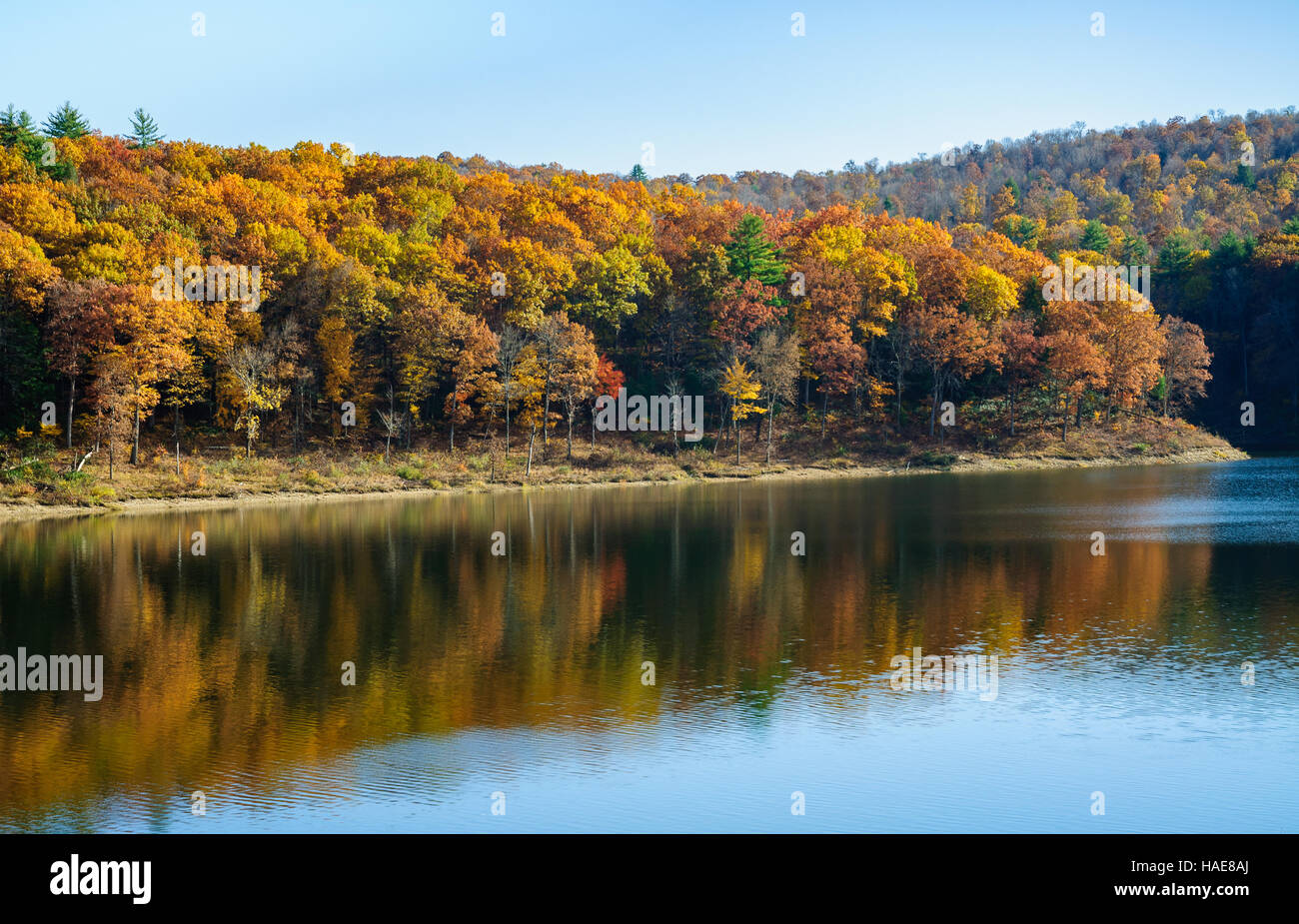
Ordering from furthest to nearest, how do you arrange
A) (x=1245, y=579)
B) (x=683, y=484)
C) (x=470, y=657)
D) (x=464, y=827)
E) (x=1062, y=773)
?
(x=683, y=484)
(x=1245, y=579)
(x=470, y=657)
(x=1062, y=773)
(x=464, y=827)

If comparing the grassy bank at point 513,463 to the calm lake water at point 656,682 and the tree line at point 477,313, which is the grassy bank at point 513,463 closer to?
the tree line at point 477,313

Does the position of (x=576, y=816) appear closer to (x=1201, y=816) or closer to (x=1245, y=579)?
(x=1201, y=816)

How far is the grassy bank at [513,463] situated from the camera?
161ft

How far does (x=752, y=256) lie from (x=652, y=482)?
71.4 feet

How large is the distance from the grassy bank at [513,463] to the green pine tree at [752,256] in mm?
11092

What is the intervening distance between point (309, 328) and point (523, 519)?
28.0 m

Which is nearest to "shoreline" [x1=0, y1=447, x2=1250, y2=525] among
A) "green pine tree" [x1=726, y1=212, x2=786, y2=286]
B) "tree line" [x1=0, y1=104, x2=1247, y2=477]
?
"tree line" [x1=0, y1=104, x2=1247, y2=477]

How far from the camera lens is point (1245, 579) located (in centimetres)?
2842

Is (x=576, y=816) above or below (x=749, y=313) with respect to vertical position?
below

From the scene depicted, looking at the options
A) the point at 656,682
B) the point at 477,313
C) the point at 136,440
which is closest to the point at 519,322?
the point at 477,313

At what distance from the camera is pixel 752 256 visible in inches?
3110

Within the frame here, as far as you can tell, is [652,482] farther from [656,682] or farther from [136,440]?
[656,682]

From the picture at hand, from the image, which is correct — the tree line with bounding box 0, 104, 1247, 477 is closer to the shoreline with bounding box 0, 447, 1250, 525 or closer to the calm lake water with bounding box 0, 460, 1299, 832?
the shoreline with bounding box 0, 447, 1250, 525
